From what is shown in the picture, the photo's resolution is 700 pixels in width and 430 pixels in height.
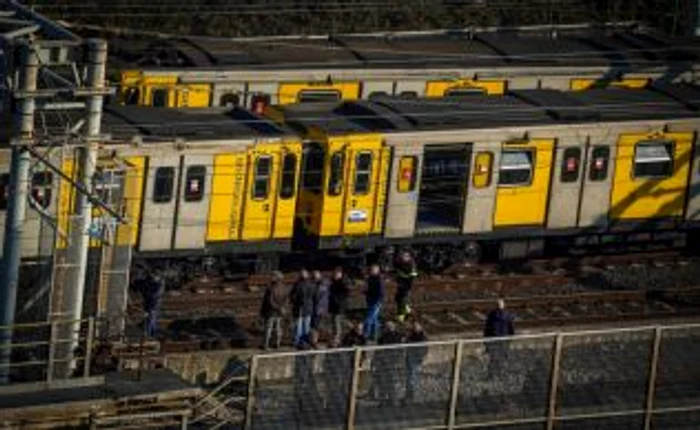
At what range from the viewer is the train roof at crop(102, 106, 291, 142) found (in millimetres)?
29125

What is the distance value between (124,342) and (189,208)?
18.9ft

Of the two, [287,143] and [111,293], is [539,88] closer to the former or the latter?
[287,143]

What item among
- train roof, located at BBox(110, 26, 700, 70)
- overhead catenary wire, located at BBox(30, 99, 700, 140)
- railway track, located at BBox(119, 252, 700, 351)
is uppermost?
overhead catenary wire, located at BBox(30, 99, 700, 140)

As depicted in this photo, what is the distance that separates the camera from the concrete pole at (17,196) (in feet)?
75.1

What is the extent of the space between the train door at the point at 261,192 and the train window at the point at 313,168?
1.66ft

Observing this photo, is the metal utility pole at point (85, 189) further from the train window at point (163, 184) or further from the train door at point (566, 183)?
the train door at point (566, 183)

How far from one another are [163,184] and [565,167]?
6404 millimetres

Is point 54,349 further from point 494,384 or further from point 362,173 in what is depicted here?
point 362,173

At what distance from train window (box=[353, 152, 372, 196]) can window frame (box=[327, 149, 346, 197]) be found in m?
0.22

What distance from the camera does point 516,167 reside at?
31922mm

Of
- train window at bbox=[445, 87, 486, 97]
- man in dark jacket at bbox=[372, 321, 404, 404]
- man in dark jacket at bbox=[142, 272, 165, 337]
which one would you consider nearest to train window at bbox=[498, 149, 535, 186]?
train window at bbox=[445, 87, 486, 97]

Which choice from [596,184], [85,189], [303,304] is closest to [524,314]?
[596,184]

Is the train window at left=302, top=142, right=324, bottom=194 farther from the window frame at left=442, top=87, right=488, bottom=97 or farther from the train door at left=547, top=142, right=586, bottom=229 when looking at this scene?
the window frame at left=442, top=87, right=488, bottom=97

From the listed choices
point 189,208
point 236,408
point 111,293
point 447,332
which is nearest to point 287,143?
point 189,208
